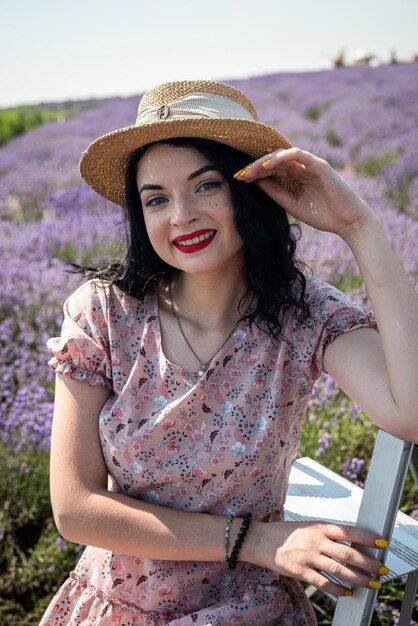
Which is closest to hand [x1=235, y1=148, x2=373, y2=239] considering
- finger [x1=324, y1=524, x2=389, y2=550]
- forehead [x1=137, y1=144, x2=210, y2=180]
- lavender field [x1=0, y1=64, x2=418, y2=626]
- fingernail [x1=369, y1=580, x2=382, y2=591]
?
forehead [x1=137, y1=144, x2=210, y2=180]

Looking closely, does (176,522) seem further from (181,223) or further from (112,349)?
(181,223)

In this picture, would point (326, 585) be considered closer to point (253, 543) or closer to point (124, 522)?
point (253, 543)

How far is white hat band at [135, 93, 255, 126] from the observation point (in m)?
1.59

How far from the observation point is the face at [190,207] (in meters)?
1.59

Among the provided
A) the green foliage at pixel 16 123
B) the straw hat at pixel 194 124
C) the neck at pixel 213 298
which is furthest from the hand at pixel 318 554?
the green foliage at pixel 16 123

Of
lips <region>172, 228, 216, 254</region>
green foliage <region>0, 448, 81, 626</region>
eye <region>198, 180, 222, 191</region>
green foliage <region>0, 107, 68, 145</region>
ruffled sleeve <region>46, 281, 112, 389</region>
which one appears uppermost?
green foliage <region>0, 107, 68, 145</region>

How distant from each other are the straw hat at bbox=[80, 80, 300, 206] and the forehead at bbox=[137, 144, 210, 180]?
0.03 meters

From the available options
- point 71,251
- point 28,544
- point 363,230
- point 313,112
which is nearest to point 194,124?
point 363,230

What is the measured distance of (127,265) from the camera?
1821 mm

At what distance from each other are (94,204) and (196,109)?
16.8 feet

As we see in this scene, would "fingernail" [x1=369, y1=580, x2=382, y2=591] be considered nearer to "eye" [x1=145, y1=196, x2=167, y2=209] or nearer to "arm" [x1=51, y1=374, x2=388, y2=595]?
"arm" [x1=51, y1=374, x2=388, y2=595]

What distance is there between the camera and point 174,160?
1603 millimetres

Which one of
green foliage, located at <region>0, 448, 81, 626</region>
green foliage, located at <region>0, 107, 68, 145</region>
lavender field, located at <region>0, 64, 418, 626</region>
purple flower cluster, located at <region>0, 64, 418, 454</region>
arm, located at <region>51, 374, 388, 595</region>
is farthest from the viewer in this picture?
green foliage, located at <region>0, 107, 68, 145</region>

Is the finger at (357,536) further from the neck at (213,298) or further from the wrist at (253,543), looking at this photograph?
the neck at (213,298)
